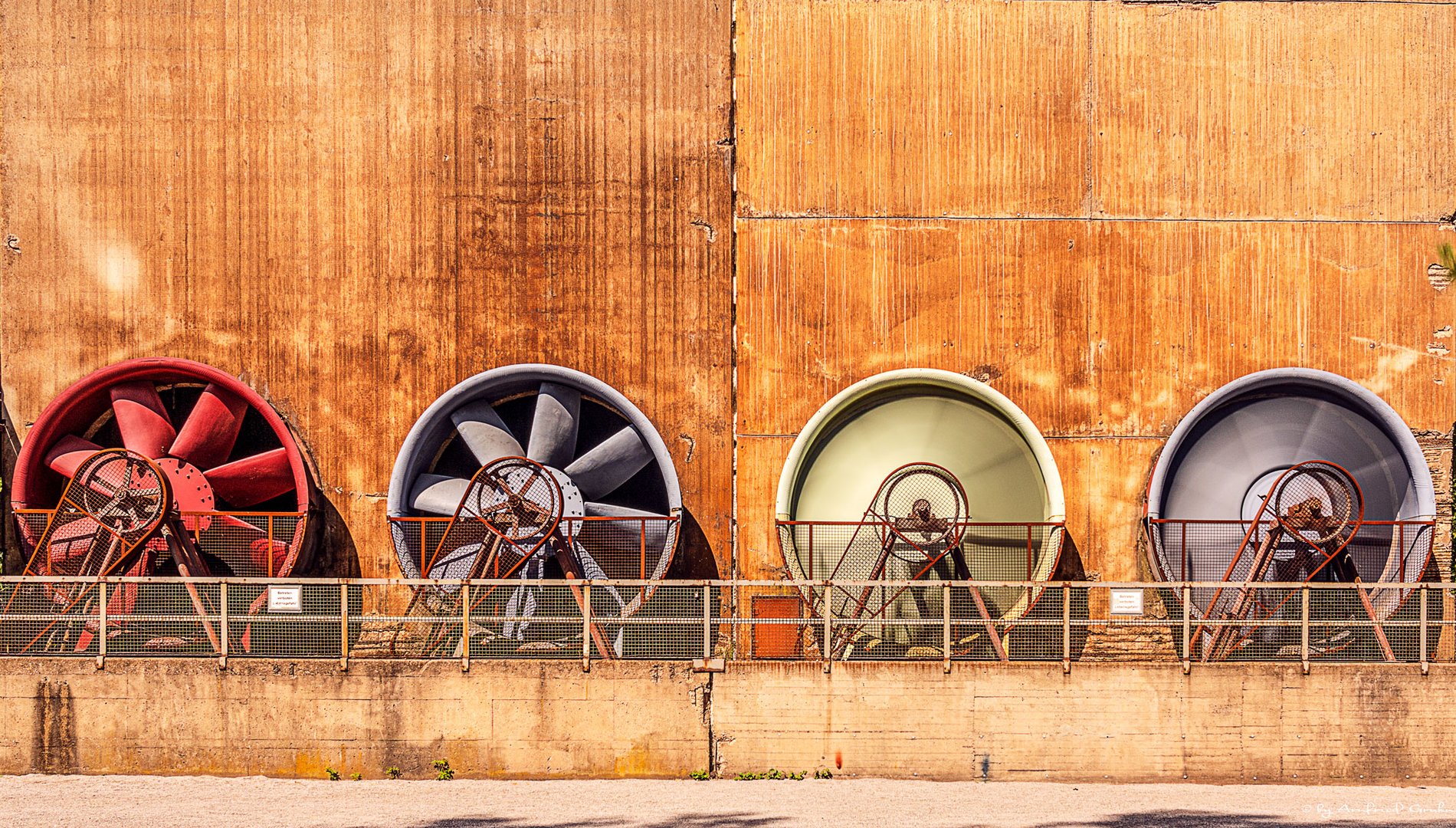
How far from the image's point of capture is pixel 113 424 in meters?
17.7

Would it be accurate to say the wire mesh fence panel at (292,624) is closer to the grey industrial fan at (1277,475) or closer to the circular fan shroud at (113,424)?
the circular fan shroud at (113,424)

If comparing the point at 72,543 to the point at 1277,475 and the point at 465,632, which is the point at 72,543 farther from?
the point at 1277,475

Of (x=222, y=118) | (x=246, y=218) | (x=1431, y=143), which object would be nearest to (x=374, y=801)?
(x=246, y=218)

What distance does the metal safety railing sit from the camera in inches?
564

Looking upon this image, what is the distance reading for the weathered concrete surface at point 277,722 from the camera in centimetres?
1405

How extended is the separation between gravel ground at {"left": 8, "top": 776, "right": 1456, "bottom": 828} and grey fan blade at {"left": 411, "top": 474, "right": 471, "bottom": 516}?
12.2 feet

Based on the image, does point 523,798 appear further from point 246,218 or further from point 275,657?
point 246,218

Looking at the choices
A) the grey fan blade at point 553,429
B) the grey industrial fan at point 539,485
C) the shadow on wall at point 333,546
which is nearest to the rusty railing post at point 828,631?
the grey industrial fan at point 539,485

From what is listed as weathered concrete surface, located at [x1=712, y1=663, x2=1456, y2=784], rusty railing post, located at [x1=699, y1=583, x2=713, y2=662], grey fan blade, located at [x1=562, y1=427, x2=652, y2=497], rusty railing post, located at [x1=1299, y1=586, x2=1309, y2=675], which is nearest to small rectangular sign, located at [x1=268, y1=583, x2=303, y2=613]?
grey fan blade, located at [x1=562, y1=427, x2=652, y2=497]

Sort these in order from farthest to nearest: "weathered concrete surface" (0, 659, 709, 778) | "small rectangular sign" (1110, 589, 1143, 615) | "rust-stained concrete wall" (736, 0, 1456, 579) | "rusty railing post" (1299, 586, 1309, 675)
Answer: "rust-stained concrete wall" (736, 0, 1456, 579) → "small rectangular sign" (1110, 589, 1143, 615) → "rusty railing post" (1299, 586, 1309, 675) → "weathered concrete surface" (0, 659, 709, 778)

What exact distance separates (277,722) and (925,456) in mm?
7998

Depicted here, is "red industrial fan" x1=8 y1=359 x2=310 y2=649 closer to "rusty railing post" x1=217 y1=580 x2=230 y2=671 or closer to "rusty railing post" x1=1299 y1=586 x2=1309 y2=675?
"rusty railing post" x1=217 y1=580 x2=230 y2=671

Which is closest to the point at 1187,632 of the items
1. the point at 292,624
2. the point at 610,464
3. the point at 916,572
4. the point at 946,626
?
the point at 946,626

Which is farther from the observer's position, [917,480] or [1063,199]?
[1063,199]
